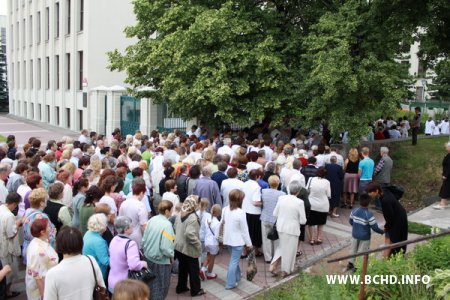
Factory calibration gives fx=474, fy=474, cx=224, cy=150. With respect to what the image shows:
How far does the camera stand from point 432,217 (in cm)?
1145

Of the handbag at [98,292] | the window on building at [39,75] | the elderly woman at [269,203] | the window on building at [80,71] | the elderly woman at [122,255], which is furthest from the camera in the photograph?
the window on building at [39,75]

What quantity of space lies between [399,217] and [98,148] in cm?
797

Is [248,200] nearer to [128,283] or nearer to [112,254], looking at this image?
[112,254]

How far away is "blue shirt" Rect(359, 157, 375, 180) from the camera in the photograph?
41.2 ft

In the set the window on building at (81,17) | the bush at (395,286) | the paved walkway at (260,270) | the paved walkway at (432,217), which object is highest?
the window on building at (81,17)

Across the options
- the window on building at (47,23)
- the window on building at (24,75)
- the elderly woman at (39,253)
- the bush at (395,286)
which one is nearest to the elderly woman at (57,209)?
the elderly woman at (39,253)

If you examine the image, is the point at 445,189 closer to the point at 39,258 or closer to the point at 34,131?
the point at 39,258

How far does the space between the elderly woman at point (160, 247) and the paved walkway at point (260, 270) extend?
1001mm

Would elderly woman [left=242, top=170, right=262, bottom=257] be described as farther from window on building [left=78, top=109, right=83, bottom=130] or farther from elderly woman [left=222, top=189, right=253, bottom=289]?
window on building [left=78, top=109, right=83, bottom=130]

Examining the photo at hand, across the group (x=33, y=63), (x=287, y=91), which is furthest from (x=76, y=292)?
(x=33, y=63)

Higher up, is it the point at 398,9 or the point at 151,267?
the point at 398,9

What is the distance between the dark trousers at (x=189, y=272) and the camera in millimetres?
7465

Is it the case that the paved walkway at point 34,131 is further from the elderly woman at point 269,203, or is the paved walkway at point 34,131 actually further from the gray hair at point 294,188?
the gray hair at point 294,188

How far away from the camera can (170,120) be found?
24266 mm
